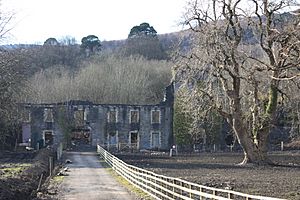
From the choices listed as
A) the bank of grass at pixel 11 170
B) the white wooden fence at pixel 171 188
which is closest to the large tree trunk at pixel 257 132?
the white wooden fence at pixel 171 188

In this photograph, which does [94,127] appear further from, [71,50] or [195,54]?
[71,50]

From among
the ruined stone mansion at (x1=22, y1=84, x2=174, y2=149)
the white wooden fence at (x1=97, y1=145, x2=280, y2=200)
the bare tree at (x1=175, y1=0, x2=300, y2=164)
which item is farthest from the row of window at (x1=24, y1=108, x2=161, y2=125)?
the white wooden fence at (x1=97, y1=145, x2=280, y2=200)

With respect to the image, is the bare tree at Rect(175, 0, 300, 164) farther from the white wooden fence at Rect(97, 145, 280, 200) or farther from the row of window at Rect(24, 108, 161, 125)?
the row of window at Rect(24, 108, 161, 125)

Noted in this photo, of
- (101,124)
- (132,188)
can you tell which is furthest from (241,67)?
(101,124)

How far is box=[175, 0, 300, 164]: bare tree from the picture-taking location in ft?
117

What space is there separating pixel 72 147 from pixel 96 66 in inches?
1024

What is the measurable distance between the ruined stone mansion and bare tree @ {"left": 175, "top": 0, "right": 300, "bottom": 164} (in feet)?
115

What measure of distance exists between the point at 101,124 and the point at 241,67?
40387 millimetres

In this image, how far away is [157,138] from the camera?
7581 centimetres

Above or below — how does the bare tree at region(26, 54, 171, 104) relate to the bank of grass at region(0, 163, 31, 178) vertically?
above

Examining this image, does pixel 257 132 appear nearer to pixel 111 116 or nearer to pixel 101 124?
pixel 101 124

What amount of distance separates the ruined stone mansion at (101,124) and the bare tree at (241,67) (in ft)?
115

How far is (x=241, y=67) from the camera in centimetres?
3650

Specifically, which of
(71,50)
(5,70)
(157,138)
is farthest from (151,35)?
(5,70)
